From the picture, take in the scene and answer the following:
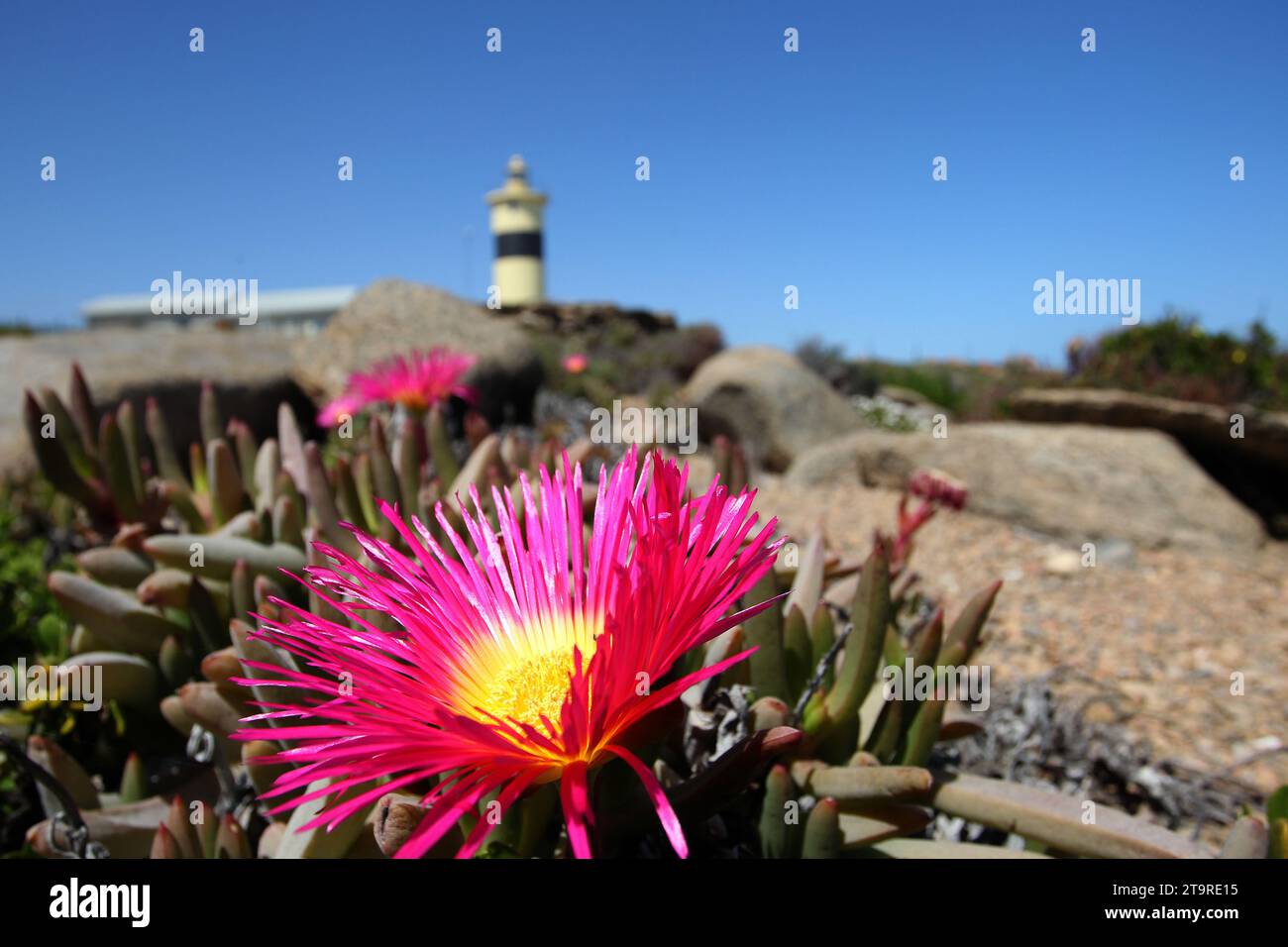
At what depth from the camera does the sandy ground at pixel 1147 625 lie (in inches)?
94.1

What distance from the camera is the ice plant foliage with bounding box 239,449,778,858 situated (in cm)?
63

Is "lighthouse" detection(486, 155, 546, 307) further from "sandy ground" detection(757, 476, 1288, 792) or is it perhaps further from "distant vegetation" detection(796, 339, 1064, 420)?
"sandy ground" detection(757, 476, 1288, 792)

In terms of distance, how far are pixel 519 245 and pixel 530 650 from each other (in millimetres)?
25526

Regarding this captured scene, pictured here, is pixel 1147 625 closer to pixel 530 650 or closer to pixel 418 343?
pixel 530 650

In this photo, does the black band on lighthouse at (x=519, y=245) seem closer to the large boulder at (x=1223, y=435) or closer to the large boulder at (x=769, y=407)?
the large boulder at (x=769, y=407)

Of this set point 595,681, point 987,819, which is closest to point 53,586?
point 595,681

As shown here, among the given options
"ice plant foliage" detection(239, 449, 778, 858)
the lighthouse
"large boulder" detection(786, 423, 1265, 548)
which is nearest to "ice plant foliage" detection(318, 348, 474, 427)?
"ice plant foliage" detection(239, 449, 778, 858)

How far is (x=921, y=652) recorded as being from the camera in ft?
3.95

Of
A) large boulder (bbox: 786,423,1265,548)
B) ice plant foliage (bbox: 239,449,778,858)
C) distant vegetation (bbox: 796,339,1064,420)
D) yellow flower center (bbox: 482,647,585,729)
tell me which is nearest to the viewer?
ice plant foliage (bbox: 239,449,778,858)

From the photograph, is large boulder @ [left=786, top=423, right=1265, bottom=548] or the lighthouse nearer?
large boulder @ [left=786, top=423, right=1265, bottom=548]

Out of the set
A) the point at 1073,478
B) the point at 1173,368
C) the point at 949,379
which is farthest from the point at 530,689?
the point at 949,379

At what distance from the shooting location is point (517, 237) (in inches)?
1005
